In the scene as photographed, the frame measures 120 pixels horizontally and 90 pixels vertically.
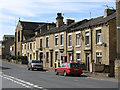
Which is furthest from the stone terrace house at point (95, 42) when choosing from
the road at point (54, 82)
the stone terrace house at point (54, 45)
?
the road at point (54, 82)

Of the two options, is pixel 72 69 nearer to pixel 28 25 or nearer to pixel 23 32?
pixel 23 32

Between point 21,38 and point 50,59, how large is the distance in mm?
25565

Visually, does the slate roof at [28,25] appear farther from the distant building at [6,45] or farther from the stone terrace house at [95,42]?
the stone terrace house at [95,42]

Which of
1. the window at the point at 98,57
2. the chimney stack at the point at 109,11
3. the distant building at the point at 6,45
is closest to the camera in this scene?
the window at the point at 98,57

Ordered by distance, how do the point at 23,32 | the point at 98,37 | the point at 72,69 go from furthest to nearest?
the point at 23,32, the point at 98,37, the point at 72,69

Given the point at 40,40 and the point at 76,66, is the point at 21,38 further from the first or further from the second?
the point at 76,66

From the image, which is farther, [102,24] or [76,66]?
[102,24]

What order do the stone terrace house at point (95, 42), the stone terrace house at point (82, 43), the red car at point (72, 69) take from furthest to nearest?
the stone terrace house at point (82, 43) < the stone terrace house at point (95, 42) < the red car at point (72, 69)

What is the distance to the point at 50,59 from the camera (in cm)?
4325

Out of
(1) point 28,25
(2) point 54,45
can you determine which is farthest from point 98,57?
(1) point 28,25

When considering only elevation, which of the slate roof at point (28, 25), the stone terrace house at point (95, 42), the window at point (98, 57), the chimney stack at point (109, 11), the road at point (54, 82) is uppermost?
the slate roof at point (28, 25)

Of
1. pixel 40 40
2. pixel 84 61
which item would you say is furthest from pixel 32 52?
pixel 84 61

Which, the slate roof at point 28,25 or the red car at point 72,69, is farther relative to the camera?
the slate roof at point 28,25

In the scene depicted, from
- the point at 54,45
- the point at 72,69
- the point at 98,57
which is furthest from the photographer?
the point at 54,45
